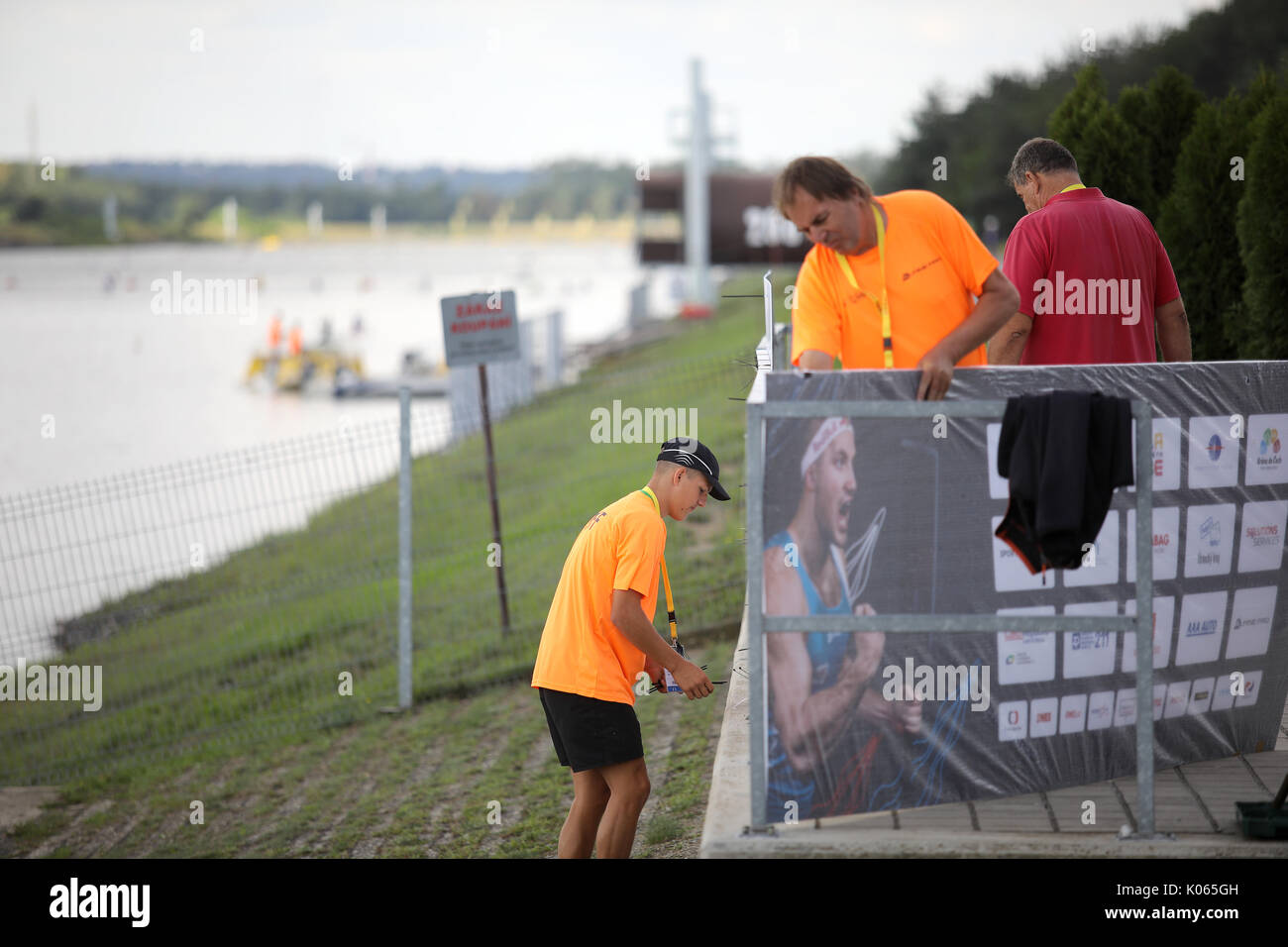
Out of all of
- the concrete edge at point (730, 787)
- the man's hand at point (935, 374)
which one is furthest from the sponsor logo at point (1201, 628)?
the concrete edge at point (730, 787)

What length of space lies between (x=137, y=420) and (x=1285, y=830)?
28498 mm

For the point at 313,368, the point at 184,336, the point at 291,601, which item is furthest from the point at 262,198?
the point at 291,601

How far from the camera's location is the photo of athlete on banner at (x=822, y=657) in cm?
401

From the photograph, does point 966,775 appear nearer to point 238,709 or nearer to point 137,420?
point 238,709

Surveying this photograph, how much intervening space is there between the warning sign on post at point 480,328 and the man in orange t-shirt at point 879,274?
616 centimetres

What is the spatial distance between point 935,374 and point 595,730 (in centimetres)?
192

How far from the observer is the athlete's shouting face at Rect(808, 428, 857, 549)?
4.01 metres

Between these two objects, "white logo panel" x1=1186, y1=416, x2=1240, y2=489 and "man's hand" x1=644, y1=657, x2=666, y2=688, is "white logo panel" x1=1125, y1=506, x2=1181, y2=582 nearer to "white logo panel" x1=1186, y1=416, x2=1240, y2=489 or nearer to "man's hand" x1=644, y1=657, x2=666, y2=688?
"white logo panel" x1=1186, y1=416, x2=1240, y2=489

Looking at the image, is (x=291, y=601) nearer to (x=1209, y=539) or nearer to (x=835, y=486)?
(x=835, y=486)

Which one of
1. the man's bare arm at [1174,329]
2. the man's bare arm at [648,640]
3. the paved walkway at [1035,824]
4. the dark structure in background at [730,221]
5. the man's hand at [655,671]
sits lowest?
the paved walkway at [1035,824]

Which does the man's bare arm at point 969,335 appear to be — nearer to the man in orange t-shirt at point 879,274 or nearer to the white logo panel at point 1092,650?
the man in orange t-shirt at point 879,274

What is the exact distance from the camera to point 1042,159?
5340 millimetres

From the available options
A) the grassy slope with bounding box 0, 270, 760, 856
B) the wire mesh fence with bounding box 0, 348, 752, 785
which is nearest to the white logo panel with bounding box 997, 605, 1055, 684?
the grassy slope with bounding box 0, 270, 760, 856
